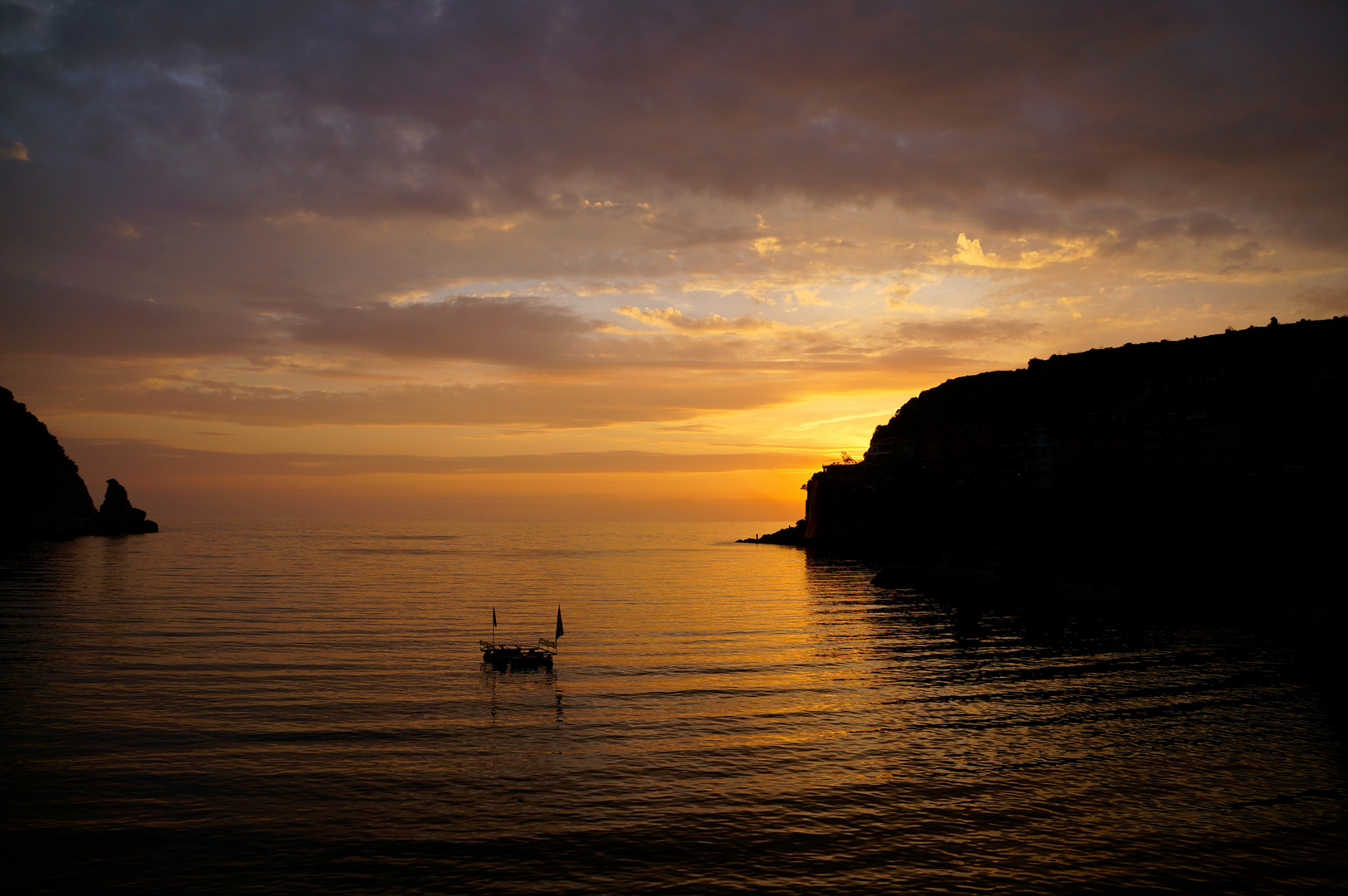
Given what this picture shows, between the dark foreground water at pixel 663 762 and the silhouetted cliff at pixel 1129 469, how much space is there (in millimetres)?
37580

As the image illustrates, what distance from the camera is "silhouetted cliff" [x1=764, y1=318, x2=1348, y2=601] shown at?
93.4m

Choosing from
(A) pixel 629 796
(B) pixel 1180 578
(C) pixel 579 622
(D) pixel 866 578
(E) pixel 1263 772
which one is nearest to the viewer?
(A) pixel 629 796

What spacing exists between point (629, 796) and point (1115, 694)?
32.2 m

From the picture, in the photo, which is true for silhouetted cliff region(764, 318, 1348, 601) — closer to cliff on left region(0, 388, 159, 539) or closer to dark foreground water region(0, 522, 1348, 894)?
dark foreground water region(0, 522, 1348, 894)

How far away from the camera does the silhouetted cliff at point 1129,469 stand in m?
93.4

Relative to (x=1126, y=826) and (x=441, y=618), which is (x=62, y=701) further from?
(x=1126, y=826)

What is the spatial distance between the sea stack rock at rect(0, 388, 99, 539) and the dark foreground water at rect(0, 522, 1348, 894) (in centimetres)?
14493

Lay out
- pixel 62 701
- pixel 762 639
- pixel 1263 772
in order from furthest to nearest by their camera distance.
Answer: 1. pixel 762 639
2. pixel 62 701
3. pixel 1263 772

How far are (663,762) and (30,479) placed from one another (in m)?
225

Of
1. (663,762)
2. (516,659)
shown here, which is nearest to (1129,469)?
(516,659)

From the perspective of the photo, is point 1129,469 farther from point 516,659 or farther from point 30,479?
point 30,479

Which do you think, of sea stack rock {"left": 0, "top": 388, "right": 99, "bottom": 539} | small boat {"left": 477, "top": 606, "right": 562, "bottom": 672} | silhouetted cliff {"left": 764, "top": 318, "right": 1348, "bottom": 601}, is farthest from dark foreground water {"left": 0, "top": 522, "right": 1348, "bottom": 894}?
sea stack rock {"left": 0, "top": 388, "right": 99, "bottom": 539}

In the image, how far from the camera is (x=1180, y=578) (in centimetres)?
8156

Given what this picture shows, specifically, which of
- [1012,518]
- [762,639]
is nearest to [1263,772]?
[762,639]
